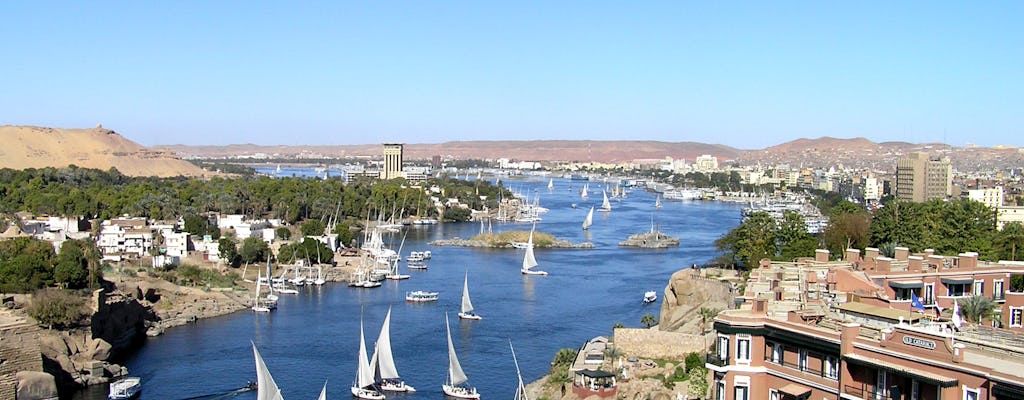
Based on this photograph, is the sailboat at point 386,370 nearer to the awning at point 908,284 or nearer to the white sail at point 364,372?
the white sail at point 364,372

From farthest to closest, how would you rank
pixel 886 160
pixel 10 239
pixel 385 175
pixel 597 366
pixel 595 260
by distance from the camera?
pixel 886 160 < pixel 385 175 < pixel 595 260 < pixel 10 239 < pixel 597 366

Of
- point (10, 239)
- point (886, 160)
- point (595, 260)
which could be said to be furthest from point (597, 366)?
point (886, 160)

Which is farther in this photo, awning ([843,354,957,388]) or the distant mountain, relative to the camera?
the distant mountain

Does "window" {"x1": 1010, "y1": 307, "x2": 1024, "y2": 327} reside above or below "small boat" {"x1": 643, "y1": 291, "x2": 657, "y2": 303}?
above

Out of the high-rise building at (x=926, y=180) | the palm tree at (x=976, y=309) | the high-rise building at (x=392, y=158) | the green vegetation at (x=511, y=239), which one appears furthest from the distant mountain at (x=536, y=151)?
the palm tree at (x=976, y=309)

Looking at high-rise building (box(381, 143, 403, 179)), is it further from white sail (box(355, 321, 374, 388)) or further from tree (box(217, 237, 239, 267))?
white sail (box(355, 321, 374, 388))

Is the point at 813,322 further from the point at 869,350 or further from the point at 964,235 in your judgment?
the point at 964,235

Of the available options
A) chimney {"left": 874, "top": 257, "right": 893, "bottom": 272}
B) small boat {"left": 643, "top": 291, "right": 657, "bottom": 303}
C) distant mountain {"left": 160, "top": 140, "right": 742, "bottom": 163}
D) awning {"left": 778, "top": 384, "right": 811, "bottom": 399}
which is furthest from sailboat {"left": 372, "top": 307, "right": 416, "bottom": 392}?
distant mountain {"left": 160, "top": 140, "right": 742, "bottom": 163}
